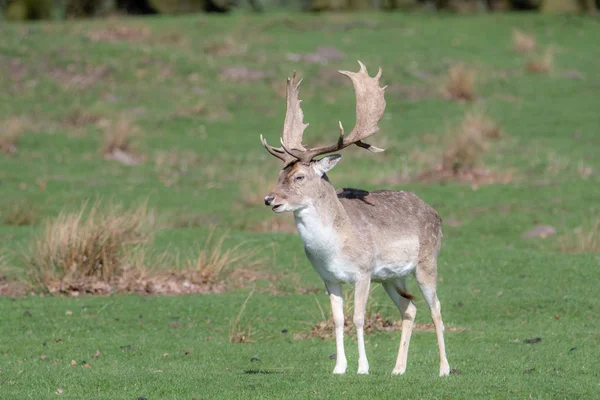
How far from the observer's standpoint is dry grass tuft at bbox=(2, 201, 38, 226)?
66.7 feet

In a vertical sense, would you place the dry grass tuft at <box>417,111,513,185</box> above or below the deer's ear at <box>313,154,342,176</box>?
below

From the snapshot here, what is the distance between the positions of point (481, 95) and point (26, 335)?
20.6 metres

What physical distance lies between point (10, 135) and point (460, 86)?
491 inches

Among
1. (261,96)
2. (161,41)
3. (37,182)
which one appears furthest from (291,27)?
(37,182)

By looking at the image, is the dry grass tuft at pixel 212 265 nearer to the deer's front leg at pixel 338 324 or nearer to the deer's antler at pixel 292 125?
the deer's antler at pixel 292 125

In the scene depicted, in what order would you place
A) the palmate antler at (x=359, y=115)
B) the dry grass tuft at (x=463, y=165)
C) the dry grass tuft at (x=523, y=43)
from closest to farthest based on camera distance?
the palmate antler at (x=359, y=115) → the dry grass tuft at (x=463, y=165) → the dry grass tuft at (x=523, y=43)

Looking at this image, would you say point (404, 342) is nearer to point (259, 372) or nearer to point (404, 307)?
point (404, 307)

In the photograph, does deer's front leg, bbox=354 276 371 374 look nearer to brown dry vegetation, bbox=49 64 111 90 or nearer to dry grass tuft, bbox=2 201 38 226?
dry grass tuft, bbox=2 201 38 226

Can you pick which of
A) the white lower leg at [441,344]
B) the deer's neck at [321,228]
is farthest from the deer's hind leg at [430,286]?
the deer's neck at [321,228]

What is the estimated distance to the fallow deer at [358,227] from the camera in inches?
400

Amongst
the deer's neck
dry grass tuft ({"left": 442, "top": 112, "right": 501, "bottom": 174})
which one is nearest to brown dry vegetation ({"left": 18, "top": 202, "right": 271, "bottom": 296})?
the deer's neck

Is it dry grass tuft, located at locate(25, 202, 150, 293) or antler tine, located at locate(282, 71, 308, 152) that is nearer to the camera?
antler tine, located at locate(282, 71, 308, 152)

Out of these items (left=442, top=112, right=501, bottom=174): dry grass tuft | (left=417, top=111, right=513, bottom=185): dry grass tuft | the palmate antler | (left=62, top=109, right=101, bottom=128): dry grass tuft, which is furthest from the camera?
(left=62, top=109, right=101, bottom=128): dry grass tuft

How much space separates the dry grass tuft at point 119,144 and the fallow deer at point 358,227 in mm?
15121
